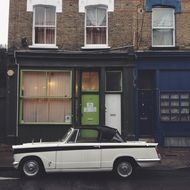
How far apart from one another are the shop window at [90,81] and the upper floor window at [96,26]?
1.47 metres

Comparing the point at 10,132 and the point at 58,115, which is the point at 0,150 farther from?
the point at 58,115

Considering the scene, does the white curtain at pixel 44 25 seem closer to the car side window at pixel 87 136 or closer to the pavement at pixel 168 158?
the pavement at pixel 168 158

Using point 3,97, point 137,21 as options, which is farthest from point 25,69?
point 137,21

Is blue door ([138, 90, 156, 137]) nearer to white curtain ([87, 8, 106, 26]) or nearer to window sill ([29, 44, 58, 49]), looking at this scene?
white curtain ([87, 8, 106, 26])

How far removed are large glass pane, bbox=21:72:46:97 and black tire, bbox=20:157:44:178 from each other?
7.64 metres

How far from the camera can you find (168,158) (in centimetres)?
1675

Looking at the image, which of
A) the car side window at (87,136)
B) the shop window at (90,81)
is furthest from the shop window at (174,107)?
the car side window at (87,136)

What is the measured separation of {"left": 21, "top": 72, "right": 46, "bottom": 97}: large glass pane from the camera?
66.1ft

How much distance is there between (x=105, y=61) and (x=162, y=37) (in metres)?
2.99

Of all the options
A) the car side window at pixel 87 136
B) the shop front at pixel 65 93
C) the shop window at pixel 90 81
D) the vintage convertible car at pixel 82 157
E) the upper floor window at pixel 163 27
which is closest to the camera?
the vintage convertible car at pixel 82 157

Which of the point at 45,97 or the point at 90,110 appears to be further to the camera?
the point at 90,110

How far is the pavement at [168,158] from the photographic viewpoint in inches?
582

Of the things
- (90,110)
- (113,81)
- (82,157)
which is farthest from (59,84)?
(82,157)

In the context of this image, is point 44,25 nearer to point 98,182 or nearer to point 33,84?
point 33,84
